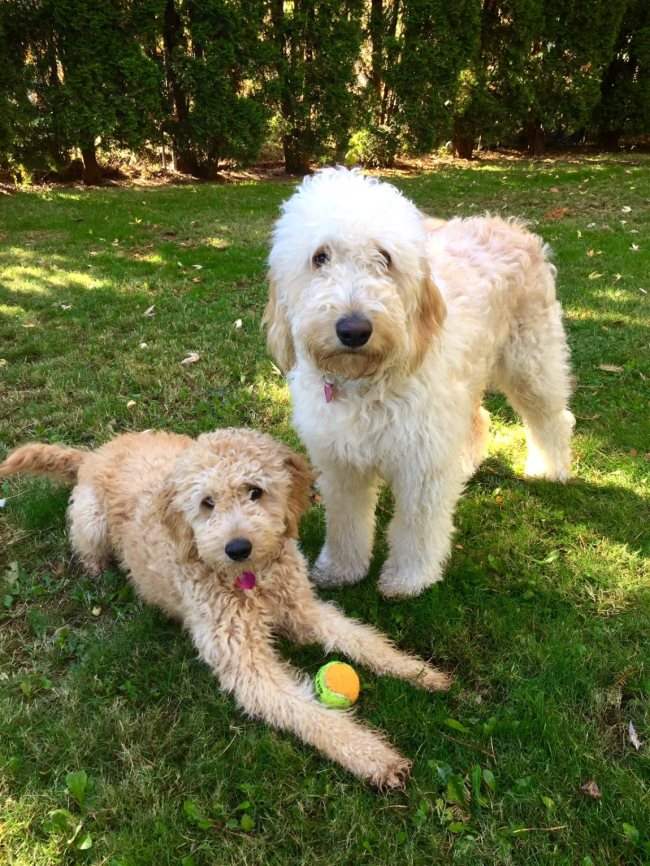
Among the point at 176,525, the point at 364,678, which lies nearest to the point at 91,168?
the point at 176,525

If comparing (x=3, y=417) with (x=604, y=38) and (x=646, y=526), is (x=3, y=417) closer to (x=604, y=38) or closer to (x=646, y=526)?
(x=646, y=526)

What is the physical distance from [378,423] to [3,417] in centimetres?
315

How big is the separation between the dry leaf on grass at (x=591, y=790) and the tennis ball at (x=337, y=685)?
86 centimetres

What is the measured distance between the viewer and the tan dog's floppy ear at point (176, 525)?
2.60m

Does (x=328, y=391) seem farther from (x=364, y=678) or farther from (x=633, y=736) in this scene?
(x=633, y=736)

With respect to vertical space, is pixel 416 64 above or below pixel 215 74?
above

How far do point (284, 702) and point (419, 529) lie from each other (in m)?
1.01

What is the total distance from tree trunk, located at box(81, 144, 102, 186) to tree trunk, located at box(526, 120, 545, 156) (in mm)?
9839

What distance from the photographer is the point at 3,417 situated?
458 cm

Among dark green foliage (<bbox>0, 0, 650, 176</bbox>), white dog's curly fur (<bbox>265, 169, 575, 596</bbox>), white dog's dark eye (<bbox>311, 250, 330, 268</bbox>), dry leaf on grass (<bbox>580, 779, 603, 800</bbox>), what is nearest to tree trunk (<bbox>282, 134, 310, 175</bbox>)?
dark green foliage (<bbox>0, 0, 650, 176</bbox>)

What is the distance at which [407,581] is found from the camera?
3092 mm

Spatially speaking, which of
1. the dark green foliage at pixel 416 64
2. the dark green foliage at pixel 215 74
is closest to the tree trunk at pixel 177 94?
the dark green foliage at pixel 215 74

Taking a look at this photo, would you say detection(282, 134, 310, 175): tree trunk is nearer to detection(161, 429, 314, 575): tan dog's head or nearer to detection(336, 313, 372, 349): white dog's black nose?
detection(161, 429, 314, 575): tan dog's head

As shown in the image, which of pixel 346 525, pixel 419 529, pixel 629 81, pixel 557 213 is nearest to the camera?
pixel 419 529
